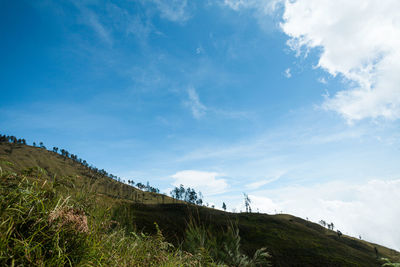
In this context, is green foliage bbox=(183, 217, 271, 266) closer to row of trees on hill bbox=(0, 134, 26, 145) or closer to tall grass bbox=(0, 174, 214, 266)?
tall grass bbox=(0, 174, 214, 266)

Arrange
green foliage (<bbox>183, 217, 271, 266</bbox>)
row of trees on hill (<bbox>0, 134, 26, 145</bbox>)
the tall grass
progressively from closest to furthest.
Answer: the tall grass → green foliage (<bbox>183, 217, 271, 266</bbox>) → row of trees on hill (<bbox>0, 134, 26, 145</bbox>)

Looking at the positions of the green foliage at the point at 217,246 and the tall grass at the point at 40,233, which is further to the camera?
the green foliage at the point at 217,246

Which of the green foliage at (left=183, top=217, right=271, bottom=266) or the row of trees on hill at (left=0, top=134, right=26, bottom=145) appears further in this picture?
the row of trees on hill at (left=0, top=134, right=26, bottom=145)

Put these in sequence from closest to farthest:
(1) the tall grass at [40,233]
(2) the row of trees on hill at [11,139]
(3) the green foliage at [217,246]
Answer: (1) the tall grass at [40,233]
(3) the green foliage at [217,246]
(2) the row of trees on hill at [11,139]

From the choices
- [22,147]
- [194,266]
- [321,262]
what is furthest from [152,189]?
[194,266]

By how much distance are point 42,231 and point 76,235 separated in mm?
374

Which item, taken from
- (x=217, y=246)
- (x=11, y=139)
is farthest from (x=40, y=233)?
(x=11, y=139)

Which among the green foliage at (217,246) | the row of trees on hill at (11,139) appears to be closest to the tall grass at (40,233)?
the green foliage at (217,246)

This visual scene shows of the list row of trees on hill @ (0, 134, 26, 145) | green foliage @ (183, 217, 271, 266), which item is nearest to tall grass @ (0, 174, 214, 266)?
green foliage @ (183, 217, 271, 266)

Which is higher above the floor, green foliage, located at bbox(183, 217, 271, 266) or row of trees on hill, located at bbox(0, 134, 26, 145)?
row of trees on hill, located at bbox(0, 134, 26, 145)

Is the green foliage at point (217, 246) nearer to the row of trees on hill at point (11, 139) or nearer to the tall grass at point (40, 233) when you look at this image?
the tall grass at point (40, 233)

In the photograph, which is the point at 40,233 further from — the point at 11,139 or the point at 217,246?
the point at 11,139

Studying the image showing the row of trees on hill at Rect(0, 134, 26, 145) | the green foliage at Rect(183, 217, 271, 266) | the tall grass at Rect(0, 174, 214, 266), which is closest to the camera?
the tall grass at Rect(0, 174, 214, 266)

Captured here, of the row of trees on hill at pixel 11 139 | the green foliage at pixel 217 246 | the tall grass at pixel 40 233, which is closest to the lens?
the tall grass at pixel 40 233
